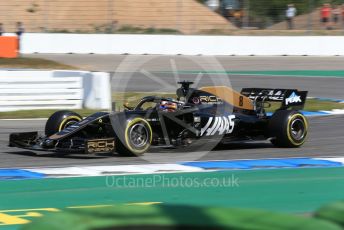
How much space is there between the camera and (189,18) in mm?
30781

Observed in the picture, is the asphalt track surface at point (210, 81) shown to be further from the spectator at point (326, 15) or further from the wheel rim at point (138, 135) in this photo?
the spectator at point (326, 15)

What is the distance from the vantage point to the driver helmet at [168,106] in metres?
9.47

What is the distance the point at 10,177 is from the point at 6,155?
1616 mm

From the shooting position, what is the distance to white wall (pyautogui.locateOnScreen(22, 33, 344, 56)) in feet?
87.7

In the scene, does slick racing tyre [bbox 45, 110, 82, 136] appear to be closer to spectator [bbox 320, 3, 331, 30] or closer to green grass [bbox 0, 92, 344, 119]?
green grass [bbox 0, 92, 344, 119]

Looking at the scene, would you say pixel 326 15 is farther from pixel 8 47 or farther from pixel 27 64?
pixel 27 64

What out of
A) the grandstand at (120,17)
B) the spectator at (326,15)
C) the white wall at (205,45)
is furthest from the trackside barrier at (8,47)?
the spectator at (326,15)

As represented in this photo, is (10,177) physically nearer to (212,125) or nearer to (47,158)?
(47,158)

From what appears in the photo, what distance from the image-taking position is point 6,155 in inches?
382

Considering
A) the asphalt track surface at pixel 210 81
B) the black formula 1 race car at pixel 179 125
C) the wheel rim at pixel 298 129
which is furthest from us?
the wheel rim at pixel 298 129

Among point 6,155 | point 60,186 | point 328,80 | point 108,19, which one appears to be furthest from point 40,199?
point 108,19

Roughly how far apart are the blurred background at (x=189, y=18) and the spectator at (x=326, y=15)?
0.05m

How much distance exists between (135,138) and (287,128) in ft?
7.74

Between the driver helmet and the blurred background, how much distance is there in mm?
19859
